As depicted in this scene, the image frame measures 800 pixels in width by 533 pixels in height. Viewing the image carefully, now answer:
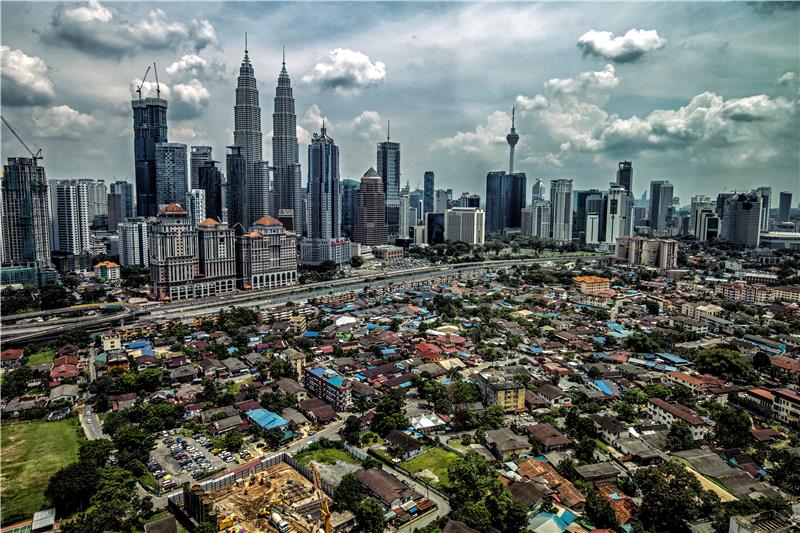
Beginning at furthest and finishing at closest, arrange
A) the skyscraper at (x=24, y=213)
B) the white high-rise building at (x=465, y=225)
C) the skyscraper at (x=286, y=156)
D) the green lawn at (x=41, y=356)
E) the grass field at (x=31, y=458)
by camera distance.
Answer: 1. the white high-rise building at (x=465, y=225)
2. the skyscraper at (x=286, y=156)
3. the skyscraper at (x=24, y=213)
4. the green lawn at (x=41, y=356)
5. the grass field at (x=31, y=458)

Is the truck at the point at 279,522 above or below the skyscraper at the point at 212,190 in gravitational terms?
below

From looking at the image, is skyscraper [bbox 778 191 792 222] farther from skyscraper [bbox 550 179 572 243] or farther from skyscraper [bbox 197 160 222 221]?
skyscraper [bbox 197 160 222 221]

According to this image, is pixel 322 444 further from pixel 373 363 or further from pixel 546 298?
pixel 546 298

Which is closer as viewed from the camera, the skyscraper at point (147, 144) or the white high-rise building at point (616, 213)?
the white high-rise building at point (616, 213)

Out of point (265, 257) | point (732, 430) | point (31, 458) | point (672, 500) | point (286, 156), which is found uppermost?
point (286, 156)

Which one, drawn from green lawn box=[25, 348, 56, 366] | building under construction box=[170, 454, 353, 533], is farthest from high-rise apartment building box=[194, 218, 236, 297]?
building under construction box=[170, 454, 353, 533]

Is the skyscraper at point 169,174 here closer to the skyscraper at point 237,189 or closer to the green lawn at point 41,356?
the skyscraper at point 237,189

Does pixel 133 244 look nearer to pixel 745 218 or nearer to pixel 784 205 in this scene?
pixel 745 218

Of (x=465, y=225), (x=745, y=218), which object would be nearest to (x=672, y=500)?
(x=465, y=225)

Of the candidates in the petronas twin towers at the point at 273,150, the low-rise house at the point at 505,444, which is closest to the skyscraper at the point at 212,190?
the petronas twin towers at the point at 273,150
